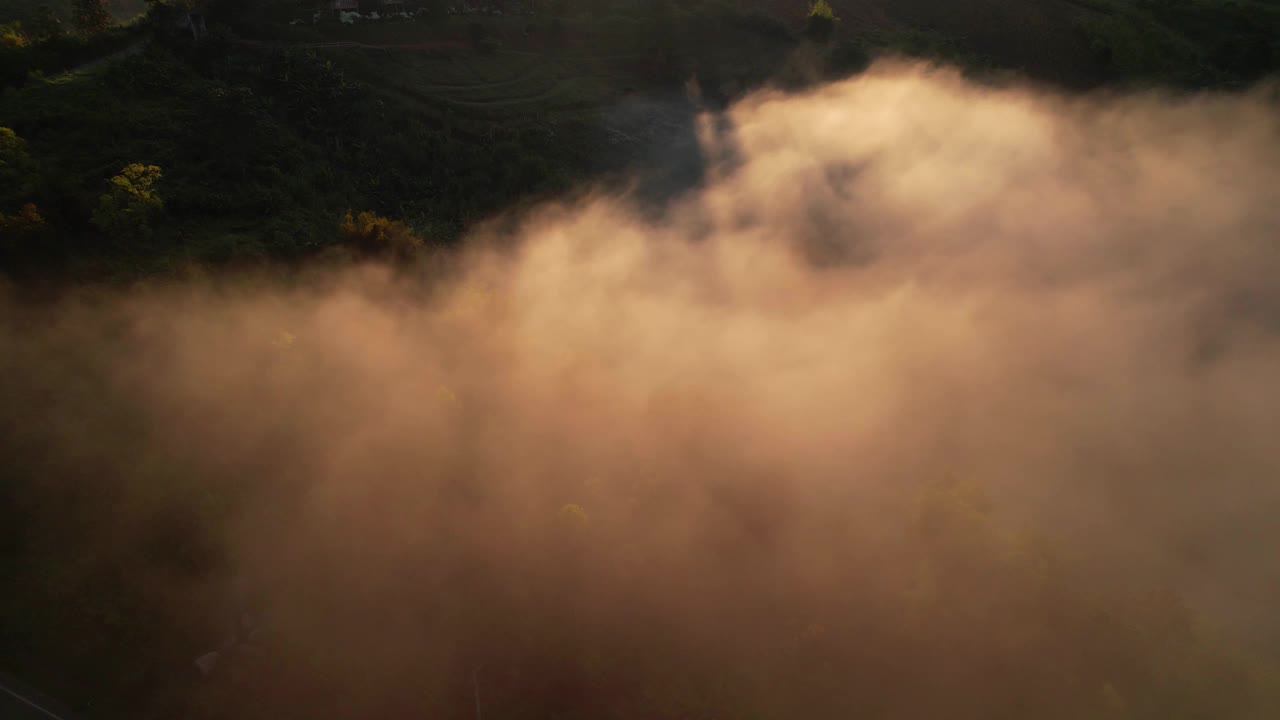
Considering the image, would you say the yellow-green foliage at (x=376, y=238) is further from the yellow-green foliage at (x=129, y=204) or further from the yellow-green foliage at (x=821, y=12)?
the yellow-green foliage at (x=821, y=12)

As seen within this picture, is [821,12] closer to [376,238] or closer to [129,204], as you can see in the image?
[376,238]

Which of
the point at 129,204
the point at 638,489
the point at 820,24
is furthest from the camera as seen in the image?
the point at 820,24

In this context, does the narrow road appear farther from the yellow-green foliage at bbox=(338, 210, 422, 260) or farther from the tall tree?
the tall tree

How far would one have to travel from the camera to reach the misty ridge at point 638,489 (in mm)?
21625

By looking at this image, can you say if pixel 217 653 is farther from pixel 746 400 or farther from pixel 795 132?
pixel 795 132

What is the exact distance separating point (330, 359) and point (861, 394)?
26.1m

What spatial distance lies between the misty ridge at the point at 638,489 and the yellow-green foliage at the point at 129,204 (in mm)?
3301

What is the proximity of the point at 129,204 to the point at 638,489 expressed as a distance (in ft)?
77.3

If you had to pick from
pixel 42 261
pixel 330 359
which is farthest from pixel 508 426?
pixel 42 261

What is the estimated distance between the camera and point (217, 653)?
20.3 m

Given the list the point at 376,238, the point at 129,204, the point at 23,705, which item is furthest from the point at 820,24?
the point at 23,705

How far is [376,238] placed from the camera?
3139 cm

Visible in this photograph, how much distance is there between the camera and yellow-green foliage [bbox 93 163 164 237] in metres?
26.5

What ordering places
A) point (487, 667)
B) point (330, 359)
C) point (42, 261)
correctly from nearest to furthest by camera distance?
1. point (487, 667)
2. point (42, 261)
3. point (330, 359)
